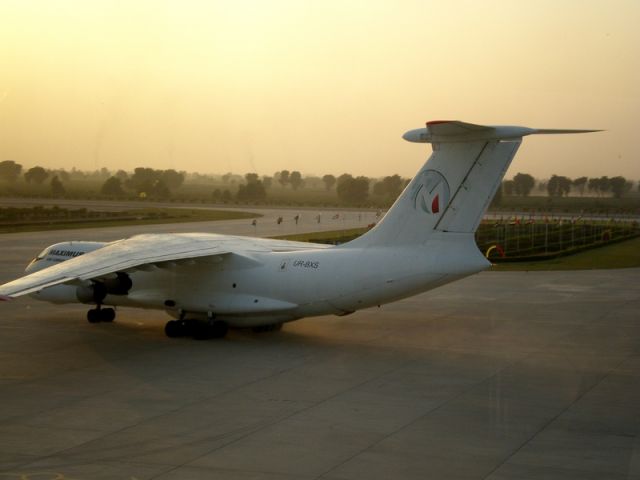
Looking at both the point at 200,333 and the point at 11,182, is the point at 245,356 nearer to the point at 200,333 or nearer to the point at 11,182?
the point at 200,333

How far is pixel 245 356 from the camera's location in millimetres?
19062

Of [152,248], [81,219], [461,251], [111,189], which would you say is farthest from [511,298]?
[111,189]

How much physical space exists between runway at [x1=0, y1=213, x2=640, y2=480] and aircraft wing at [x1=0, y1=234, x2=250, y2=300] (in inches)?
67.0

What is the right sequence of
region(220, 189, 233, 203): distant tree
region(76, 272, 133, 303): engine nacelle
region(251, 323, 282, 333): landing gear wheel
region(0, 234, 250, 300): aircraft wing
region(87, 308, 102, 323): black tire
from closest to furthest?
region(0, 234, 250, 300): aircraft wing < region(251, 323, 282, 333): landing gear wheel < region(76, 272, 133, 303): engine nacelle < region(87, 308, 102, 323): black tire < region(220, 189, 233, 203): distant tree

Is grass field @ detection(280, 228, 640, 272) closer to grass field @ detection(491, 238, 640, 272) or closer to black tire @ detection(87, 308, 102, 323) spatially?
grass field @ detection(491, 238, 640, 272)

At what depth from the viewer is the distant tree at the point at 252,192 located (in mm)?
64244

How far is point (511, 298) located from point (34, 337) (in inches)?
555

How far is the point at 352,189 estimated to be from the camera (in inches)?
1742

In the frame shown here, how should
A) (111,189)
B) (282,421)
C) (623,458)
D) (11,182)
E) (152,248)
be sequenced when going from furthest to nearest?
1. (111,189)
2. (11,182)
3. (152,248)
4. (282,421)
5. (623,458)

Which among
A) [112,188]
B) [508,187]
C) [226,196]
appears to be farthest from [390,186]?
[112,188]

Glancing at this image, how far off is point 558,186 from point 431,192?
27.0 metres

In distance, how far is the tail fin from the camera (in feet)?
60.1

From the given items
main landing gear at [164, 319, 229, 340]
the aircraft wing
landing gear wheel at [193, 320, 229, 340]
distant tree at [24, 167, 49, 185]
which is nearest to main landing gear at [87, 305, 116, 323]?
the aircraft wing

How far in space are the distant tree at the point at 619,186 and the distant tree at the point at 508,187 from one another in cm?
732
